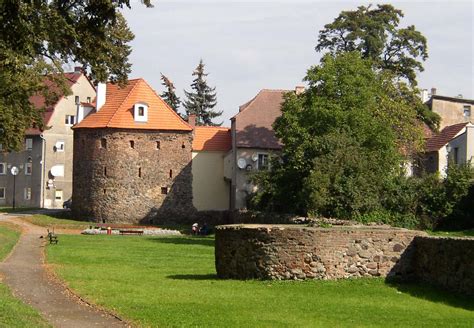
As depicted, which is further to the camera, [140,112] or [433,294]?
[140,112]

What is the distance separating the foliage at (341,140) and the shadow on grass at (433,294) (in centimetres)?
1763

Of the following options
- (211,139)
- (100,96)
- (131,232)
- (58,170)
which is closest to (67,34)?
(131,232)

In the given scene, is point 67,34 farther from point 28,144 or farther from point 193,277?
point 28,144

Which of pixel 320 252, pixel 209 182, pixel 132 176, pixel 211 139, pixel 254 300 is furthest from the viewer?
pixel 211 139

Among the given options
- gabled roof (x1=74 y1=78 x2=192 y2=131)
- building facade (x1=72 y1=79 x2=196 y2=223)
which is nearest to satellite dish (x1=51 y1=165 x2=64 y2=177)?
building facade (x1=72 y1=79 x2=196 y2=223)

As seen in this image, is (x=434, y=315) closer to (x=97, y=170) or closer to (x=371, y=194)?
(x=371, y=194)

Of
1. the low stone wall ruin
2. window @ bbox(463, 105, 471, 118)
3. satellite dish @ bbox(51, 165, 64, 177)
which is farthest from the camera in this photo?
satellite dish @ bbox(51, 165, 64, 177)

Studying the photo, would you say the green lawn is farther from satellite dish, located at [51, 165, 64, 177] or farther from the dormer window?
satellite dish, located at [51, 165, 64, 177]

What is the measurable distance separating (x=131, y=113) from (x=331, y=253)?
42282mm

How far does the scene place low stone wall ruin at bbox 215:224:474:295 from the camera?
20.2 metres

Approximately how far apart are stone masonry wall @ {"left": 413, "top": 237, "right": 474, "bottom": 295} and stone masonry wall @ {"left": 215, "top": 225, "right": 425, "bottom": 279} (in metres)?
0.54

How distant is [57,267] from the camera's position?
2641 centimetres

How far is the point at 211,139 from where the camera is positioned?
6575cm

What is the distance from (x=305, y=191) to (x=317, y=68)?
9050 mm
